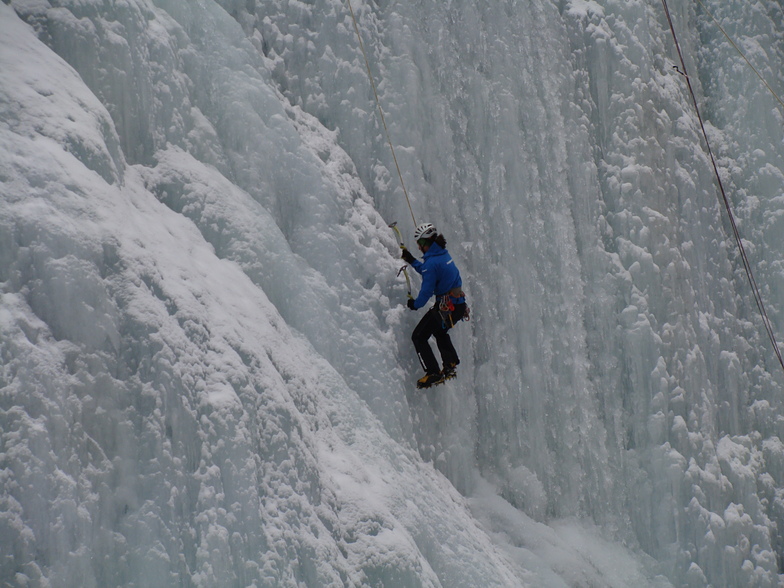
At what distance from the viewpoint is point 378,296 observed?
19.4 ft

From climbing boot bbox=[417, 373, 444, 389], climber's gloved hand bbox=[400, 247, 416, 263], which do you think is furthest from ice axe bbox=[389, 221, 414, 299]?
climbing boot bbox=[417, 373, 444, 389]

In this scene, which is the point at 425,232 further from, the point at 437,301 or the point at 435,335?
the point at 435,335

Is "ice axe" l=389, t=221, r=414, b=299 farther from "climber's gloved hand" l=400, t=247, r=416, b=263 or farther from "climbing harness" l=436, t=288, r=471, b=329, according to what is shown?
"climbing harness" l=436, t=288, r=471, b=329

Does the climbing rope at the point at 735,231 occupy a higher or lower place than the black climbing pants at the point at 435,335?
higher

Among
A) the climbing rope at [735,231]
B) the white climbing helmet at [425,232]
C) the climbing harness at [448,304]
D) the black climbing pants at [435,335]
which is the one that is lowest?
the black climbing pants at [435,335]

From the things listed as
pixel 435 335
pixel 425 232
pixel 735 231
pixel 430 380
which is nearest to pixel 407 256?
pixel 425 232

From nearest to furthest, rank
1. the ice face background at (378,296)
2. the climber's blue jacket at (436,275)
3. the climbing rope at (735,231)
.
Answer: the ice face background at (378,296) → the climber's blue jacket at (436,275) → the climbing rope at (735,231)

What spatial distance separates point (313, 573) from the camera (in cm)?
442

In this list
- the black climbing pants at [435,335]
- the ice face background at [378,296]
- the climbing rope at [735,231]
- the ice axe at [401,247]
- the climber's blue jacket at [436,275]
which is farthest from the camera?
the climbing rope at [735,231]

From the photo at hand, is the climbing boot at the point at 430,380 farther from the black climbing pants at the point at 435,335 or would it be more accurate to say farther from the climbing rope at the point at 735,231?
the climbing rope at the point at 735,231

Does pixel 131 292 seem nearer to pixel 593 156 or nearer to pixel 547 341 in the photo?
pixel 547 341

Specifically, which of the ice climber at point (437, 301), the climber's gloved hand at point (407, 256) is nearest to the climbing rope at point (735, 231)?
the ice climber at point (437, 301)

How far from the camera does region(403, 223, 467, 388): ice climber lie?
567 centimetres

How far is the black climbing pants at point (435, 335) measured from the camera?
5762 mm
